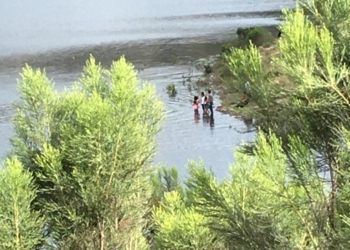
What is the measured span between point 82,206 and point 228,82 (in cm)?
197

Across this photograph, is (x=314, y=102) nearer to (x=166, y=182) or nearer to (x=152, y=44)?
(x=166, y=182)

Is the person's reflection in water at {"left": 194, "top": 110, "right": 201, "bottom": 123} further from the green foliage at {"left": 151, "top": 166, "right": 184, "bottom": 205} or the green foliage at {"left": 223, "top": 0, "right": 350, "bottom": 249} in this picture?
the green foliage at {"left": 223, "top": 0, "right": 350, "bottom": 249}

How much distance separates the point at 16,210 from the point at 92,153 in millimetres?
691

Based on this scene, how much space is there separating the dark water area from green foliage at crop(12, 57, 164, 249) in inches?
222

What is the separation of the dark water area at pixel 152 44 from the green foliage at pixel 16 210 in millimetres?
6351

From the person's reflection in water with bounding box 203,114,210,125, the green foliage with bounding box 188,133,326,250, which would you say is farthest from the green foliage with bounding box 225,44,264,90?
the person's reflection in water with bounding box 203,114,210,125

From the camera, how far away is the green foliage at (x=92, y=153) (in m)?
4.96

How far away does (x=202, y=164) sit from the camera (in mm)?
4527

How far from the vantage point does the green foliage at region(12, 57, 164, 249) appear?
4.96 meters

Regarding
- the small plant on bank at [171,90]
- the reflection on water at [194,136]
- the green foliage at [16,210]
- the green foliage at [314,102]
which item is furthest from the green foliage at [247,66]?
the small plant on bank at [171,90]

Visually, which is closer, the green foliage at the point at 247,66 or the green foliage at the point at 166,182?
the green foliage at the point at 247,66

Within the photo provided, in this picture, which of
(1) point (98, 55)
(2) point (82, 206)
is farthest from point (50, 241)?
(1) point (98, 55)

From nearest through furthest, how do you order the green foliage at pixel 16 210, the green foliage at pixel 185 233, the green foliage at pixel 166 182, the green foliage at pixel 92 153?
the green foliage at pixel 16 210, the green foliage at pixel 185 233, the green foliage at pixel 92 153, the green foliage at pixel 166 182

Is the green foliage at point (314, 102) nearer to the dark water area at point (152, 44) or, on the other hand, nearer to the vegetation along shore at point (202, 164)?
the vegetation along shore at point (202, 164)
